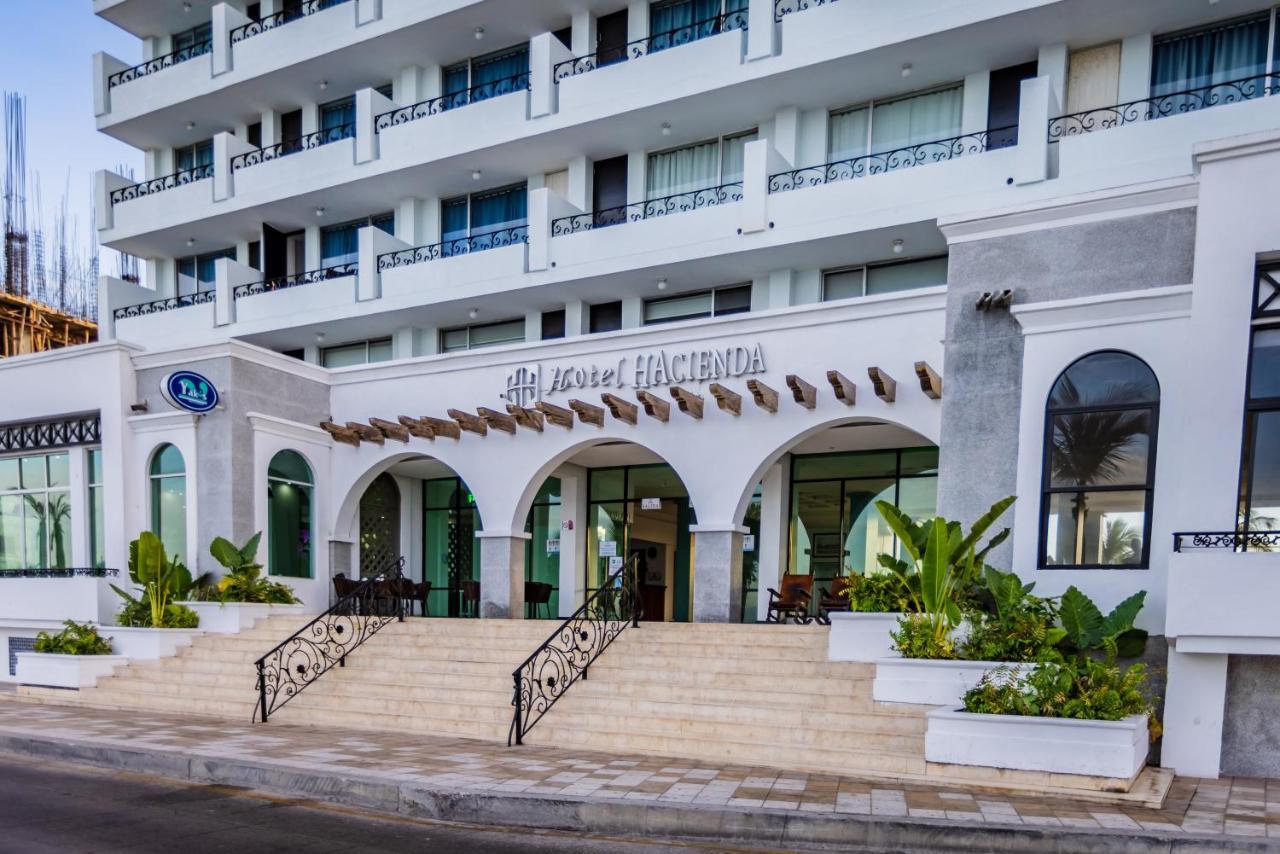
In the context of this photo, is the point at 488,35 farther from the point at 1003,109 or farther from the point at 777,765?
the point at 777,765

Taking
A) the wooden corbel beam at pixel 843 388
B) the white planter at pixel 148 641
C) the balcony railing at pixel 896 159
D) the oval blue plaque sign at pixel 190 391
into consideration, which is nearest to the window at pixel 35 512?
the white planter at pixel 148 641

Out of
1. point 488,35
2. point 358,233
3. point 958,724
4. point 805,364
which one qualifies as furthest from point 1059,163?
point 358,233

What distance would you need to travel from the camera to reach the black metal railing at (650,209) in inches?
735

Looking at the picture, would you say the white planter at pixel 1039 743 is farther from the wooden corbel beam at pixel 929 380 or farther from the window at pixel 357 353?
the window at pixel 357 353

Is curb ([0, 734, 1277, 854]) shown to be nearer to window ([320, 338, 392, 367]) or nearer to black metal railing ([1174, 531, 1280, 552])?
black metal railing ([1174, 531, 1280, 552])

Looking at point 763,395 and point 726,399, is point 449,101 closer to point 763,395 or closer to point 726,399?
point 726,399

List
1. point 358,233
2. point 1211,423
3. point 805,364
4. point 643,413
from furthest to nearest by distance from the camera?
1. point 358,233
2. point 643,413
3. point 805,364
4. point 1211,423

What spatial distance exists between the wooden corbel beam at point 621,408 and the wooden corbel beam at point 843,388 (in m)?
3.54

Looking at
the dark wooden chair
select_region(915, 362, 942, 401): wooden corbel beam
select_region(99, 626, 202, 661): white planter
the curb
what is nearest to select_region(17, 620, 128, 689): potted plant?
select_region(99, 626, 202, 661): white planter

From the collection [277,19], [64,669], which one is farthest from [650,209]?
[64,669]

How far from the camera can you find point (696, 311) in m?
19.3

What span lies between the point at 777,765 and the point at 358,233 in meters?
17.6

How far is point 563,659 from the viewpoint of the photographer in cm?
1300

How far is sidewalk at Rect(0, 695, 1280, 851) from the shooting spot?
723 cm
